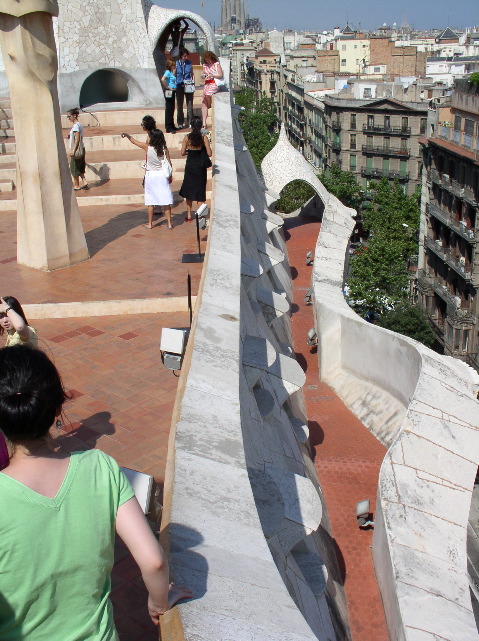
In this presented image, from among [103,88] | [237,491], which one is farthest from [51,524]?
[103,88]

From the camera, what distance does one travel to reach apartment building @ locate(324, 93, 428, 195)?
4900 centimetres

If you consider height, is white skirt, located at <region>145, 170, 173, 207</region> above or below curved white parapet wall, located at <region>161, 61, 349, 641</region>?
above

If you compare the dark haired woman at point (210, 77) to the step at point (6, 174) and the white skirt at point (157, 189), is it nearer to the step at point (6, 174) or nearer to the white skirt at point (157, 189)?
the step at point (6, 174)

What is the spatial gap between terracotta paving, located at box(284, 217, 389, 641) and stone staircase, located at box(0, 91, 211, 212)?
12.0ft

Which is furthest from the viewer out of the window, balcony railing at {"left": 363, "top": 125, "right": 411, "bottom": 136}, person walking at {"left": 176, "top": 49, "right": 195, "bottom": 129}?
balcony railing at {"left": 363, "top": 125, "right": 411, "bottom": 136}

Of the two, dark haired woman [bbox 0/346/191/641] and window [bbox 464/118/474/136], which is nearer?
dark haired woman [bbox 0/346/191/641]

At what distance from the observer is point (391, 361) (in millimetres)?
10969

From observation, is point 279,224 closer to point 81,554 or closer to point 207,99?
point 207,99

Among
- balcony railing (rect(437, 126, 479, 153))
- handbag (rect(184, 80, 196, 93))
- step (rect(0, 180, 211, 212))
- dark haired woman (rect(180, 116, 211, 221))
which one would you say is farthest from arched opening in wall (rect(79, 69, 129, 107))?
balcony railing (rect(437, 126, 479, 153))

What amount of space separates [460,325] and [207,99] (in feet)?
67.7

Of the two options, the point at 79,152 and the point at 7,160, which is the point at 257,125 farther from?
the point at 79,152

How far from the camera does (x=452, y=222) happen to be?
110 feet

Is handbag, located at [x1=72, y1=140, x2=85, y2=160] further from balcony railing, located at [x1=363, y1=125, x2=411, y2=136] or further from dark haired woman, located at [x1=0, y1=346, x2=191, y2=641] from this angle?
balcony railing, located at [x1=363, y1=125, x2=411, y2=136]

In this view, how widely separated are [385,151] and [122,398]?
47745mm
